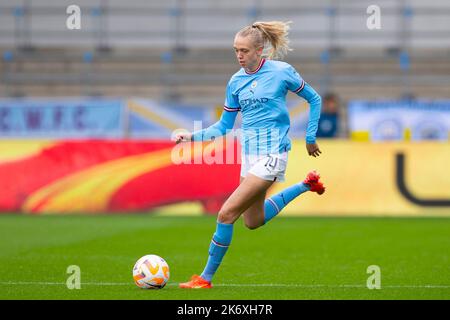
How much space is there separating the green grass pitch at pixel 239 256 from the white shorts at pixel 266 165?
1.03m

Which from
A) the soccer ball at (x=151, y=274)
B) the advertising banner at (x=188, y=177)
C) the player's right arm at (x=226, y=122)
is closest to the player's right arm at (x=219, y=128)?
the player's right arm at (x=226, y=122)

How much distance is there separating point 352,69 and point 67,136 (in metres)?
7.29

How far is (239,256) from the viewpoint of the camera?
38.4 ft

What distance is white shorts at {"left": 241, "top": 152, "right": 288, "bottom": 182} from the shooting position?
867 cm

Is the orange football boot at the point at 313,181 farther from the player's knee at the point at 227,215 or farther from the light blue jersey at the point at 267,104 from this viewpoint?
the player's knee at the point at 227,215

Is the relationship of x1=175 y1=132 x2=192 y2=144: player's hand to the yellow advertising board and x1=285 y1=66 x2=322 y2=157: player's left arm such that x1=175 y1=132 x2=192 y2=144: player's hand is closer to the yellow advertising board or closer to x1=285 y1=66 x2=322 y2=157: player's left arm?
x1=285 y1=66 x2=322 y2=157: player's left arm

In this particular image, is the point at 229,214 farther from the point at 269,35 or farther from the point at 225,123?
the point at 269,35

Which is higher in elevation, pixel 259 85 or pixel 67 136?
pixel 259 85

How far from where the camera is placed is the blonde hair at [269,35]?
28.8 ft

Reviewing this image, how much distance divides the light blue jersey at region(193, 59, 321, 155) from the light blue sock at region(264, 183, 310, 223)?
2.31 feet

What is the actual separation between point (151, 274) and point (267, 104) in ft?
6.18

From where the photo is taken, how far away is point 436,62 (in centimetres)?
2338
